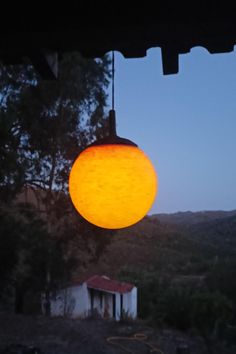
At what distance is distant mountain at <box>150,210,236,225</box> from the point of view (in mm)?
24172

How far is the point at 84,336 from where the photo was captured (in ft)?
22.4

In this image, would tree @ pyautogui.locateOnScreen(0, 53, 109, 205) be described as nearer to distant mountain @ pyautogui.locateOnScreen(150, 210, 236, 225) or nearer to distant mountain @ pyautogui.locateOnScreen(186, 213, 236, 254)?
distant mountain @ pyautogui.locateOnScreen(186, 213, 236, 254)

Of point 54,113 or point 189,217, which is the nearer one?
point 54,113

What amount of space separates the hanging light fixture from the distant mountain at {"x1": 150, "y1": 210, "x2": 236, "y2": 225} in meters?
22.2

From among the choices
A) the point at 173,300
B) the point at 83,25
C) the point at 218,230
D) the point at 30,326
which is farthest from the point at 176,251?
the point at 83,25

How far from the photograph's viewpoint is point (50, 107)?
8.38m

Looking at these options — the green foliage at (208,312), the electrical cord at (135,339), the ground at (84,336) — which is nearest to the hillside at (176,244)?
the ground at (84,336)

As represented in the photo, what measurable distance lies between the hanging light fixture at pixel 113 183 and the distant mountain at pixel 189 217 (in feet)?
72.8

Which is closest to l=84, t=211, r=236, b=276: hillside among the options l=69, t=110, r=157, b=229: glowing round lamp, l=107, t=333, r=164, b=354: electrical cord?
l=107, t=333, r=164, b=354: electrical cord

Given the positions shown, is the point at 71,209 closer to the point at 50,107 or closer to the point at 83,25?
the point at 50,107

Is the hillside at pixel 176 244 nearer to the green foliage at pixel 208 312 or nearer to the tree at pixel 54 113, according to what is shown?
the tree at pixel 54 113

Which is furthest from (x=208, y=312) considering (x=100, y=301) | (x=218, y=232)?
(x=218, y=232)

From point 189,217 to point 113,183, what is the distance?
24.2m

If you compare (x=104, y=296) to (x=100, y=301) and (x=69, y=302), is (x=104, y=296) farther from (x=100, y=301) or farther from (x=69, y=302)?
(x=69, y=302)
